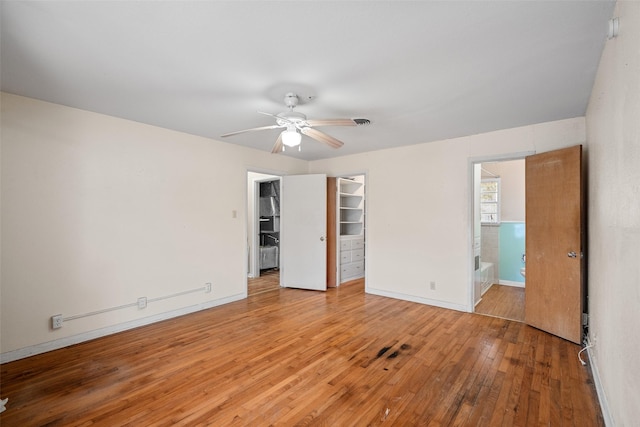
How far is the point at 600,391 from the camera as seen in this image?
200cm

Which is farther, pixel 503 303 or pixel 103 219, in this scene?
pixel 503 303

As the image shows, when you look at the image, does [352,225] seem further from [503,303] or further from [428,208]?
[503,303]

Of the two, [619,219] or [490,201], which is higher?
[490,201]

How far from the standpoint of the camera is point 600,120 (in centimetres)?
216

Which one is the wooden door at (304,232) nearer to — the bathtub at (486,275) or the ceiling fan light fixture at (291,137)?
the ceiling fan light fixture at (291,137)

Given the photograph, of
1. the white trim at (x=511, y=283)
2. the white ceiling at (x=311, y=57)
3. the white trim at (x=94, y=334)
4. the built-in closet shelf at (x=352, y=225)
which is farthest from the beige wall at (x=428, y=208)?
the white trim at (x=94, y=334)

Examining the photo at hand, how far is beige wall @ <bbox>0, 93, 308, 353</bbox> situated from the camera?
103 inches

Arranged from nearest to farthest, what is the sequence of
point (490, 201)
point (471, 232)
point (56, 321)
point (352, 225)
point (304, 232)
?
1. point (56, 321)
2. point (471, 232)
3. point (304, 232)
4. point (490, 201)
5. point (352, 225)

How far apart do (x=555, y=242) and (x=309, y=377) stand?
2.91 meters

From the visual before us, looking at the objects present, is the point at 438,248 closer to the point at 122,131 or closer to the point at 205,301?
the point at 205,301

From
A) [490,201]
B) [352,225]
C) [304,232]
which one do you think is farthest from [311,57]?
[490,201]

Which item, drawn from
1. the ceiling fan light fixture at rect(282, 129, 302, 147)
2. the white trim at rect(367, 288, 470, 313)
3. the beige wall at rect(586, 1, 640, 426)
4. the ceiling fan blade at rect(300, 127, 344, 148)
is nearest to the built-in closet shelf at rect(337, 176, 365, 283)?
the white trim at rect(367, 288, 470, 313)

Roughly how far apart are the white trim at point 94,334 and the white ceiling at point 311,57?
7.64 feet

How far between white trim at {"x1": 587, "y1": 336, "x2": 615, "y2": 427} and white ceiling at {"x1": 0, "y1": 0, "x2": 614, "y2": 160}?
7.42 ft
